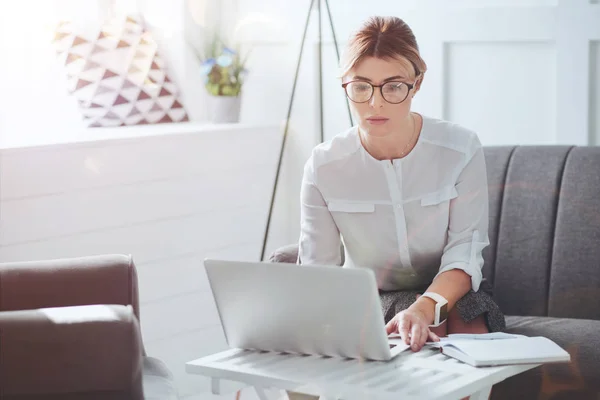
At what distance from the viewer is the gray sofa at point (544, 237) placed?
261 centimetres

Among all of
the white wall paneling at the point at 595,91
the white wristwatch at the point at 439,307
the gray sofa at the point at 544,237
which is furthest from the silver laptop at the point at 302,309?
the white wall paneling at the point at 595,91

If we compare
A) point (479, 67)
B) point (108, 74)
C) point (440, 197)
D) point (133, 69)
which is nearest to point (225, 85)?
point (133, 69)

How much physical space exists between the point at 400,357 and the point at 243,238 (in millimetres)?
1938

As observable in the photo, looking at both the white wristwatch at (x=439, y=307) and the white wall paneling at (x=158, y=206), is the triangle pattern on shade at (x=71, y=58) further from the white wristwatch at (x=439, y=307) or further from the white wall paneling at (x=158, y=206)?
the white wristwatch at (x=439, y=307)

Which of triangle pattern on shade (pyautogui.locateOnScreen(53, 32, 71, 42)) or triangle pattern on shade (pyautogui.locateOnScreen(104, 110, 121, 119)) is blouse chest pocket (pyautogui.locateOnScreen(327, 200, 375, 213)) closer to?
triangle pattern on shade (pyautogui.locateOnScreen(104, 110, 121, 119))

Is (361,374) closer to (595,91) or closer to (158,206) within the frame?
(595,91)

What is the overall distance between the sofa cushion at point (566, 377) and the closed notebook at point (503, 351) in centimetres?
49

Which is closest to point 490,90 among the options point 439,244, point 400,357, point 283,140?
point 283,140

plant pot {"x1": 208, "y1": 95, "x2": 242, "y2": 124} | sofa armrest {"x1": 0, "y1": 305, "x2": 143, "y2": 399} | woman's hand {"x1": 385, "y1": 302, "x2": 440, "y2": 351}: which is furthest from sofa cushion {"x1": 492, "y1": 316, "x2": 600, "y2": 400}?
plant pot {"x1": 208, "y1": 95, "x2": 242, "y2": 124}

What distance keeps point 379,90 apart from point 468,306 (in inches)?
21.5

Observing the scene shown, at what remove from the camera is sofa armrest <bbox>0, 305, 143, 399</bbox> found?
1788 mm

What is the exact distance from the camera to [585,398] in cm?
221

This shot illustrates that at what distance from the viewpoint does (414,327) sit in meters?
1.89

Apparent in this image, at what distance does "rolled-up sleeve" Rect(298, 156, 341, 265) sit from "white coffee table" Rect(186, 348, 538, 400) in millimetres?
510
